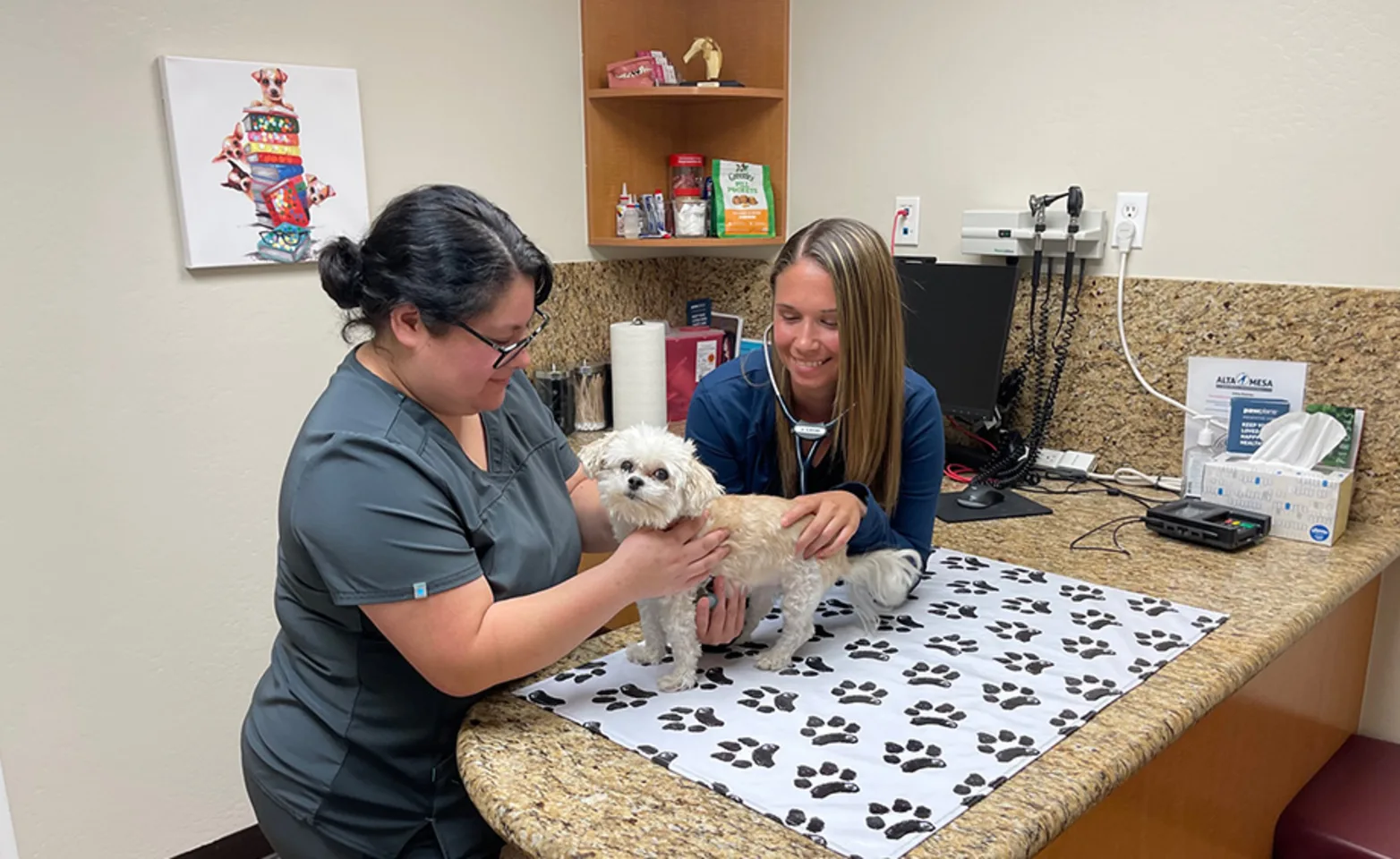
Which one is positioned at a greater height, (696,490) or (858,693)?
(696,490)

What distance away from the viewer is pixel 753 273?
9.35ft

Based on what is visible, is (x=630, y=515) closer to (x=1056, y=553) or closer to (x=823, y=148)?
(x=1056, y=553)

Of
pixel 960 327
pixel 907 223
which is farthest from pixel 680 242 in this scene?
pixel 960 327

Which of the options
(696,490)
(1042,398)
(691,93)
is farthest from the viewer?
(691,93)

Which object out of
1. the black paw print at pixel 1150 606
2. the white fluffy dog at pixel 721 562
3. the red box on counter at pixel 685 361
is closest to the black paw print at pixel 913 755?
the white fluffy dog at pixel 721 562

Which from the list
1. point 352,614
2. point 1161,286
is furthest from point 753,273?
point 352,614

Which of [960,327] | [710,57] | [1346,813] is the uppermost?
[710,57]

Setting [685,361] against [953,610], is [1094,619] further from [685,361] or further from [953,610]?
[685,361]

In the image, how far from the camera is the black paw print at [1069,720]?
1.12 meters

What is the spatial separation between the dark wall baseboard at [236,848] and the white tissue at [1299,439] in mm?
2351

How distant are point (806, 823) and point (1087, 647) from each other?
594 mm

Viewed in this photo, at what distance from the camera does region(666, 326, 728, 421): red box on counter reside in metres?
2.76

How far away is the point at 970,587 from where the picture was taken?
1.56 m

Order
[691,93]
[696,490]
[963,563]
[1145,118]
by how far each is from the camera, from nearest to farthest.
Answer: [696,490] → [963,563] → [1145,118] → [691,93]
